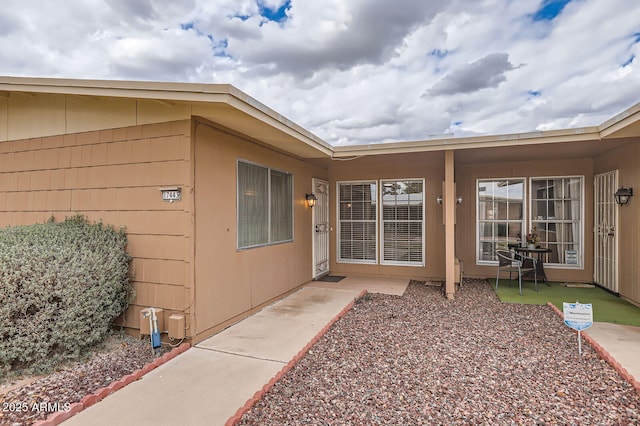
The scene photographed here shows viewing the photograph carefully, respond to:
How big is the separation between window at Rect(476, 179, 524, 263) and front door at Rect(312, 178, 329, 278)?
3.51 m

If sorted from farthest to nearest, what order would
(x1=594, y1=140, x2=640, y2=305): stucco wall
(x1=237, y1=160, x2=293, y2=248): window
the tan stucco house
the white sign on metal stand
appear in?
(x1=594, y1=140, x2=640, y2=305): stucco wall < (x1=237, y1=160, x2=293, y2=248): window < the tan stucco house < the white sign on metal stand

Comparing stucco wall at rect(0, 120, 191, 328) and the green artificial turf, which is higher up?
stucco wall at rect(0, 120, 191, 328)

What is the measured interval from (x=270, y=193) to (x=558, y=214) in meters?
6.17

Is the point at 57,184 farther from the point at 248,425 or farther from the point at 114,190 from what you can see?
the point at 248,425

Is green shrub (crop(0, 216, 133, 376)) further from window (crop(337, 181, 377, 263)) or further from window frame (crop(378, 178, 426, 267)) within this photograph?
window frame (crop(378, 178, 426, 267))

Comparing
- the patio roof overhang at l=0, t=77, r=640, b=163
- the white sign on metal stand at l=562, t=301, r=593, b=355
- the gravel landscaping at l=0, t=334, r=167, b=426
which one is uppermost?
the patio roof overhang at l=0, t=77, r=640, b=163

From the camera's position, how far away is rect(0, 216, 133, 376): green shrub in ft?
9.07

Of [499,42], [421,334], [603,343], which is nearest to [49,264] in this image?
[421,334]

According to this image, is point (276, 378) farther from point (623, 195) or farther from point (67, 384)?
point (623, 195)

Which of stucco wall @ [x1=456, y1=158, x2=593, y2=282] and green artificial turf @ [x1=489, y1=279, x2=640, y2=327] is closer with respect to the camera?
green artificial turf @ [x1=489, y1=279, x2=640, y2=327]

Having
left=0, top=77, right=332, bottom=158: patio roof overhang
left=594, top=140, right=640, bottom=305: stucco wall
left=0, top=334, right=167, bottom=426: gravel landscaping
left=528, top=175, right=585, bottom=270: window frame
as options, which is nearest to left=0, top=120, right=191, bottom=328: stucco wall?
left=0, top=77, right=332, bottom=158: patio roof overhang

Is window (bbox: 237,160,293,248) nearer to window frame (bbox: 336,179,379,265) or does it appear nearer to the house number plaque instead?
the house number plaque

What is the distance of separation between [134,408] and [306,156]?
15.5 feet

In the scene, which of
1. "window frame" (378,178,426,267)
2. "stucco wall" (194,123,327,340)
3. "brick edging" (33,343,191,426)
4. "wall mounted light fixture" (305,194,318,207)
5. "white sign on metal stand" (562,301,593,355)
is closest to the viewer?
"brick edging" (33,343,191,426)
